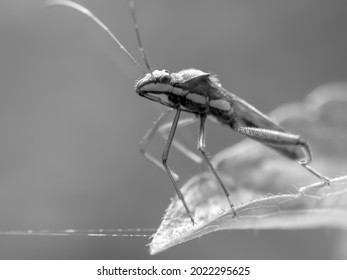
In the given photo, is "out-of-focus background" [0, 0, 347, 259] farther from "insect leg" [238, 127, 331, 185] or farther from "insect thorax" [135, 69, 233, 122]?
"insect leg" [238, 127, 331, 185]

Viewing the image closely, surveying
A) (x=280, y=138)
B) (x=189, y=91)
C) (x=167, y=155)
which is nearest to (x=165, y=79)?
(x=189, y=91)

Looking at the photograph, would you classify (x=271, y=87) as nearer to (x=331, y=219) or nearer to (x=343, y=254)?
(x=343, y=254)

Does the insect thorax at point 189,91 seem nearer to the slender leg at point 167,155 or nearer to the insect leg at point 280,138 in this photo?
the slender leg at point 167,155

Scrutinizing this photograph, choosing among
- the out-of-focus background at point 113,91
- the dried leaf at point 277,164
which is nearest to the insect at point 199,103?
the dried leaf at point 277,164

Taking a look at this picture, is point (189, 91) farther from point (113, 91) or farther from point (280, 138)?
point (113, 91)

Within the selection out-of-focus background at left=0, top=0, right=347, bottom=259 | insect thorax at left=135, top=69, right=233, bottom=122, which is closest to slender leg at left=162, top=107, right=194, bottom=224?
insect thorax at left=135, top=69, right=233, bottom=122
